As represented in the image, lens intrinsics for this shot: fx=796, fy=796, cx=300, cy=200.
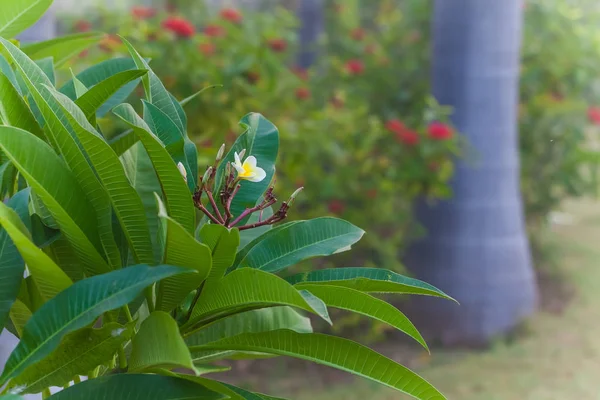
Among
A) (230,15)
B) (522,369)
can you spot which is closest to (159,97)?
(230,15)

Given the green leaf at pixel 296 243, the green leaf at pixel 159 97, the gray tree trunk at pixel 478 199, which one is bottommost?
the gray tree trunk at pixel 478 199

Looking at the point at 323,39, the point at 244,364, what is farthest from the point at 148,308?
the point at 323,39

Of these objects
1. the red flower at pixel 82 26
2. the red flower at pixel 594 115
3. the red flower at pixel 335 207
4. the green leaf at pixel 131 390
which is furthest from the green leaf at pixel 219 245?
the red flower at pixel 594 115

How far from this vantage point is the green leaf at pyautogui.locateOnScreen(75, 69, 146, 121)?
0.85 m

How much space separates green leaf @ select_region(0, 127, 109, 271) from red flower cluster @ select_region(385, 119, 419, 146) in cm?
253

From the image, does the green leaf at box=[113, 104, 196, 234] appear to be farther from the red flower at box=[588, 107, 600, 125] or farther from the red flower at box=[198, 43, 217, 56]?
the red flower at box=[588, 107, 600, 125]

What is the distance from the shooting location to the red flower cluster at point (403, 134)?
10.7 ft

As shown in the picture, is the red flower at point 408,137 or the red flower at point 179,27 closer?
the red flower at point 179,27

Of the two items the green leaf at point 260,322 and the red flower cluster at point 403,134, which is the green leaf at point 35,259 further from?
the red flower cluster at point 403,134

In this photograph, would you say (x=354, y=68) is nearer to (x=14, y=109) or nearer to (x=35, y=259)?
(x=14, y=109)

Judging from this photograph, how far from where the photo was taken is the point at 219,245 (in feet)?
2.51

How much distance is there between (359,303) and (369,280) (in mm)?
34

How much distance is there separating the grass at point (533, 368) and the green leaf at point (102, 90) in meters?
2.53

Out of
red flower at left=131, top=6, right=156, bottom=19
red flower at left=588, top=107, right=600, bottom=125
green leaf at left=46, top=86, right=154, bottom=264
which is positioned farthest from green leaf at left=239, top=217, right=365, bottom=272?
red flower at left=588, top=107, right=600, bottom=125
